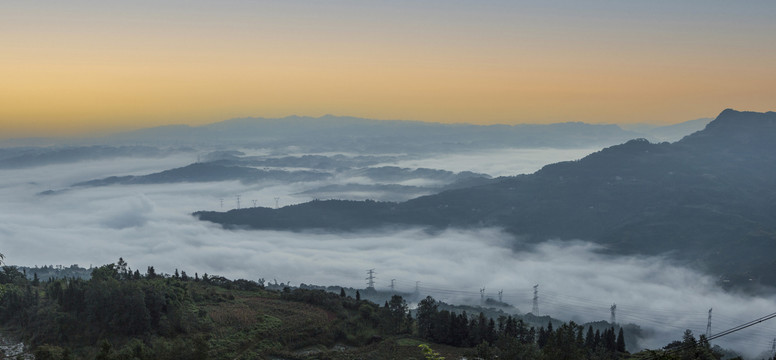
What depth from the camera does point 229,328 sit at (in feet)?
198

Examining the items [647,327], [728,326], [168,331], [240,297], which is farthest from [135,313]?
[728,326]

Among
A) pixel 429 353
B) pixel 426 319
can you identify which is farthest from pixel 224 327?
pixel 429 353

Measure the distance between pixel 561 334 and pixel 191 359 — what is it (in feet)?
115

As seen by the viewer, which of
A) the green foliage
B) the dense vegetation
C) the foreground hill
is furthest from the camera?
the foreground hill

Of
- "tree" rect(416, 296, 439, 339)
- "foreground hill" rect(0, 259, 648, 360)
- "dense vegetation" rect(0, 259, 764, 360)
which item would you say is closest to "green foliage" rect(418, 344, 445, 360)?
"foreground hill" rect(0, 259, 648, 360)

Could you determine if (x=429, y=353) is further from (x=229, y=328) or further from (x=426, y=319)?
(x=426, y=319)

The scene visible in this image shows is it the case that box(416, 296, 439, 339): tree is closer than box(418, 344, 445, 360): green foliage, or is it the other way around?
box(418, 344, 445, 360): green foliage

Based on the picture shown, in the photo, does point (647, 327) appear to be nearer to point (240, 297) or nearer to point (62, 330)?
point (240, 297)

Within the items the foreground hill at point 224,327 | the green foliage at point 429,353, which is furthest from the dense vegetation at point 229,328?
the green foliage at point 429,353

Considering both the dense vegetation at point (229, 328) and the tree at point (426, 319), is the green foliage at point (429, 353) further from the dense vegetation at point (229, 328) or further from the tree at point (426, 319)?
the tree at point (426, 319)

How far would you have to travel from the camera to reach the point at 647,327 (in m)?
182

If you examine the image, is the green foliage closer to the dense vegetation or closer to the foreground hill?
the foreground hill

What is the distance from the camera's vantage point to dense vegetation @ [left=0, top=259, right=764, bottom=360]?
53.5 meters

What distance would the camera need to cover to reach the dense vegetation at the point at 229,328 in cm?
5350
